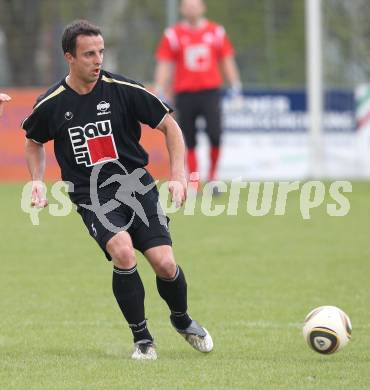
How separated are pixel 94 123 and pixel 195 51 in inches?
326

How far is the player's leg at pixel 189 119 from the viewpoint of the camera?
46.8 ft

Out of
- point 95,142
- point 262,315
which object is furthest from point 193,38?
point 95,142

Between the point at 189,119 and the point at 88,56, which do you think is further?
the point at 189,119

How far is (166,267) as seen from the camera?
20.1 ft

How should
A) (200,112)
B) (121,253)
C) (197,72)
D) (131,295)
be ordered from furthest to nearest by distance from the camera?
(200,112)
(197,72)
(131,295)
(121,253)

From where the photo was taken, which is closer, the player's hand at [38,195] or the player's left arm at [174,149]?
the player's hand at [38,195]

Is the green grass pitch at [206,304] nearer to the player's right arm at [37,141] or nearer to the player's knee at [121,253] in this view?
the player's knee at [121,253]

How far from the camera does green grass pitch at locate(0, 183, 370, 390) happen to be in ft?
18.5

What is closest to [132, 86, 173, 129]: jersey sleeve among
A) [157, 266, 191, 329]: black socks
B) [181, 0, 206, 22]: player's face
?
[157, 266, 191, 329]: black socks

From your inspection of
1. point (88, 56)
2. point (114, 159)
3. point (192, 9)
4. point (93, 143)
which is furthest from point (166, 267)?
point (192, 9)

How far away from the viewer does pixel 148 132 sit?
16.8m
